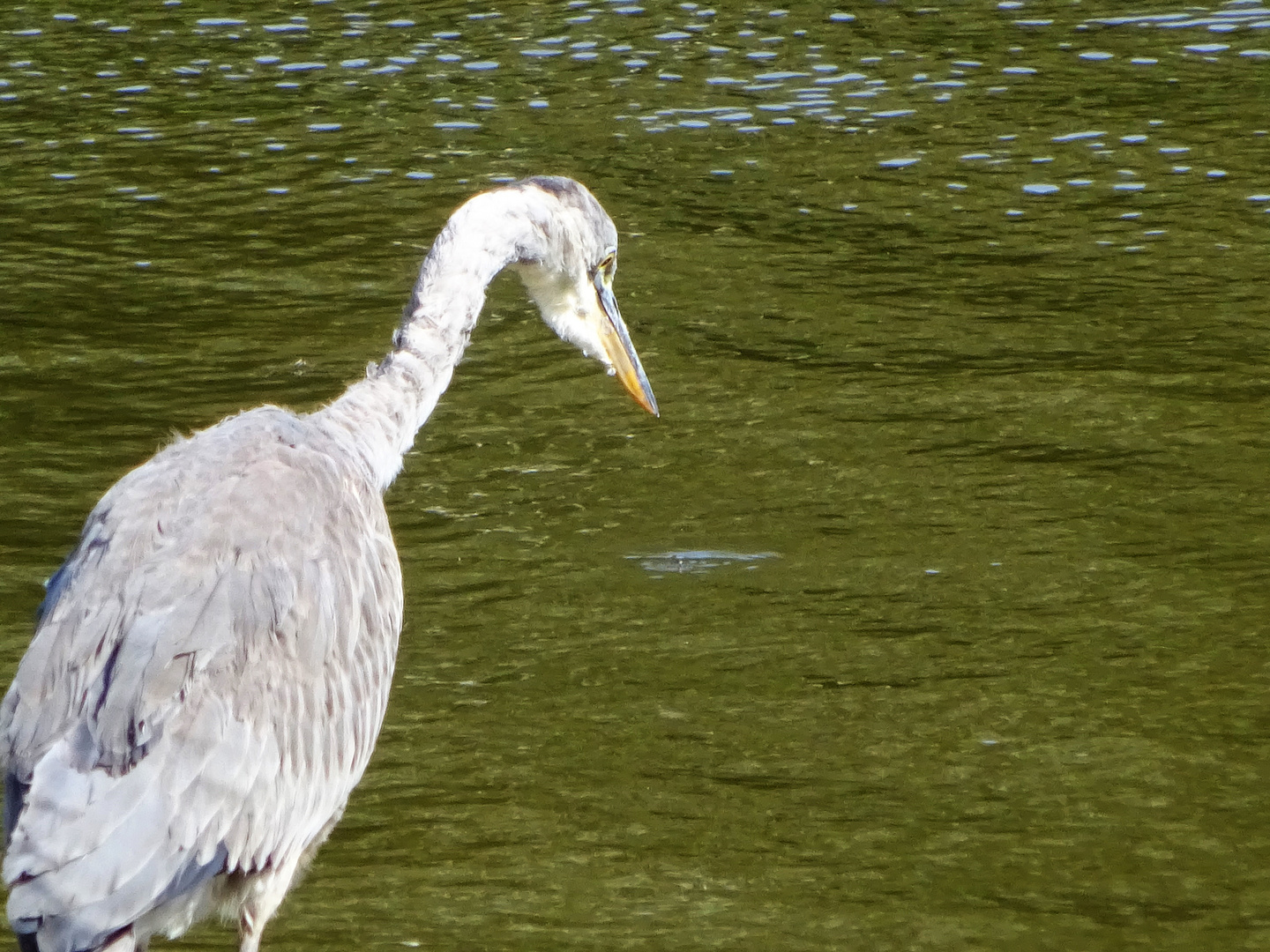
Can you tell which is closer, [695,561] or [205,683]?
[205,683]

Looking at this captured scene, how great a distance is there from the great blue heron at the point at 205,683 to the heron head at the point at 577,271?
0.79 m

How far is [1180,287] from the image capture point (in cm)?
934

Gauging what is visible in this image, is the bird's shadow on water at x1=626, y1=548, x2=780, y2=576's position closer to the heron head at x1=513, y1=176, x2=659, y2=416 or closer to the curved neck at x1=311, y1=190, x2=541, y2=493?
the heron head at x1=513, y1=176, x2=659, y2=416

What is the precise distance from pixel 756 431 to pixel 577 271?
236cm

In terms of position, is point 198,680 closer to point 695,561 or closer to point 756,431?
point 695,561

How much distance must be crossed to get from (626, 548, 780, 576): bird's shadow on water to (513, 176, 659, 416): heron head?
0.92m

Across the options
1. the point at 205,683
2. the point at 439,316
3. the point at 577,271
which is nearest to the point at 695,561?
the point at 577,271

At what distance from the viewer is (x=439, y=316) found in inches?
216

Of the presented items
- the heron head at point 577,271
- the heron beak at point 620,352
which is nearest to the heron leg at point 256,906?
the heron head at point 577,271

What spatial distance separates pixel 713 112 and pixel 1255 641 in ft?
21.0

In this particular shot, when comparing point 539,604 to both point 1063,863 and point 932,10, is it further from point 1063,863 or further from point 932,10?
point 932,10

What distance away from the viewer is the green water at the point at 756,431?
5.43m

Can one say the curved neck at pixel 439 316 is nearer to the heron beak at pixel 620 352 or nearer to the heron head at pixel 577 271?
the heron head at pixel 577 271

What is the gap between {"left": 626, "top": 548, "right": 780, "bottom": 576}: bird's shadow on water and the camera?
7.07 metres
